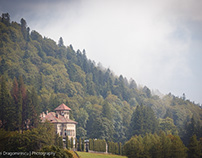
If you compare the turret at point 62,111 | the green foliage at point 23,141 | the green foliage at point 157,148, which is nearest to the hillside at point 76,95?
the turret at point 62,111

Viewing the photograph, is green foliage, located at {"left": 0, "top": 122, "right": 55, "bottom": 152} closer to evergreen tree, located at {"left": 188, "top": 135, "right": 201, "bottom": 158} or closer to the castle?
the castle

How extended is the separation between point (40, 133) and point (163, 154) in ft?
83.4

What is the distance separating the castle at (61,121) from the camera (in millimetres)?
100688

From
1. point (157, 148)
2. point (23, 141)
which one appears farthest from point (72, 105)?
point (23, 141)

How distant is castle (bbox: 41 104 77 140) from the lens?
101m

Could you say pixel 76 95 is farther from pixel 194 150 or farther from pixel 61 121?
pixel 194 150

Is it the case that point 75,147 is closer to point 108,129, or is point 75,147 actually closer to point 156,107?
point 108,129

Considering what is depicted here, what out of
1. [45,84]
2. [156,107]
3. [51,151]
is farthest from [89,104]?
[51,151]

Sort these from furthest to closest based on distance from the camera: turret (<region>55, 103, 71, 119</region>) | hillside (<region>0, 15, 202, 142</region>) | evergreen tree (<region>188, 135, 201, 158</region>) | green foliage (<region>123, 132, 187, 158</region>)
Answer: hillside (<region>0, 15, 202, 142</region>) → turret (<region>55, 103, 71, 119</region>) → evergreen tree (<region>188, 135, 201, 158</region>) → green foliage (<region>123, 132, 187, 158</region>)

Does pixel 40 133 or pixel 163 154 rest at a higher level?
pixel 40 133

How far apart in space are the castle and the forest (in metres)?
4.33

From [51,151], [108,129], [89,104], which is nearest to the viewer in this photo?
[51,151]

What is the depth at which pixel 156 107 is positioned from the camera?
194 metres

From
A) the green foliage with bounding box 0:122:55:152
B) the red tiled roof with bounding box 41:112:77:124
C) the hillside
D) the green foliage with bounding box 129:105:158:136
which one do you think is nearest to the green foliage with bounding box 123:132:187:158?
the green foliage with bounding box 0:122:55:152
